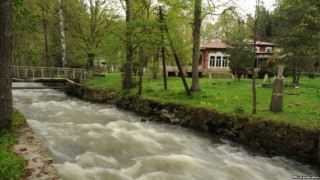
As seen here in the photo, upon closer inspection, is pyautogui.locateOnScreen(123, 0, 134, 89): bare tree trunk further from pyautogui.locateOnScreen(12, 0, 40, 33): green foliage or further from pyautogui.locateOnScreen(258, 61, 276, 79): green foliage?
pyautogui.locateOnScreen(258, 61, 276, 79): green foliage

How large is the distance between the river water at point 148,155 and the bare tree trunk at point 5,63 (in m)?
1.85

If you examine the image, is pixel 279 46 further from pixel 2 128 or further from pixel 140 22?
pixel 2 128

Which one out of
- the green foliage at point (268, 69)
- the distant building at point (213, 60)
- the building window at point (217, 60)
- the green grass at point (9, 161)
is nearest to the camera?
the green grass at point (9, 161)

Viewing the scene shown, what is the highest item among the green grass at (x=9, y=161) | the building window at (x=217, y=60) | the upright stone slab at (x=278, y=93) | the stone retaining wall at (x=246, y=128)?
the building window at (x=217, y=60)

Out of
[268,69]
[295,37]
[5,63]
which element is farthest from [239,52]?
[5,63]

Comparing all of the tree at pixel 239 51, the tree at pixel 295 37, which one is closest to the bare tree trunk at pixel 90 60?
the tree at pixel 239 51

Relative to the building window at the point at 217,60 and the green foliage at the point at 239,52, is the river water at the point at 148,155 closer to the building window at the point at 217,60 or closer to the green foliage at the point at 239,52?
the green foliage at the point at 239,52

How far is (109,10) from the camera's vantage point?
859 inches

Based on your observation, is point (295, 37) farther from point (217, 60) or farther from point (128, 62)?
point (217, 60)

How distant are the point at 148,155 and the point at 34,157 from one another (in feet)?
11.4

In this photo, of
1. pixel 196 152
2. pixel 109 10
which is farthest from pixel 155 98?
pixel 109 10

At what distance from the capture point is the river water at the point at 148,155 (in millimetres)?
5617

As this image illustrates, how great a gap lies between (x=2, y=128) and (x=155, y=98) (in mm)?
8124

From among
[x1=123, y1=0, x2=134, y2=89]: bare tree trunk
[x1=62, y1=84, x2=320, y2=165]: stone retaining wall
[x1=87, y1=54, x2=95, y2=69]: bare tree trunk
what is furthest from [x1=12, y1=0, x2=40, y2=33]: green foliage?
[x1=87, y1=54, x2=95, y2=69]: bare tree trunk
